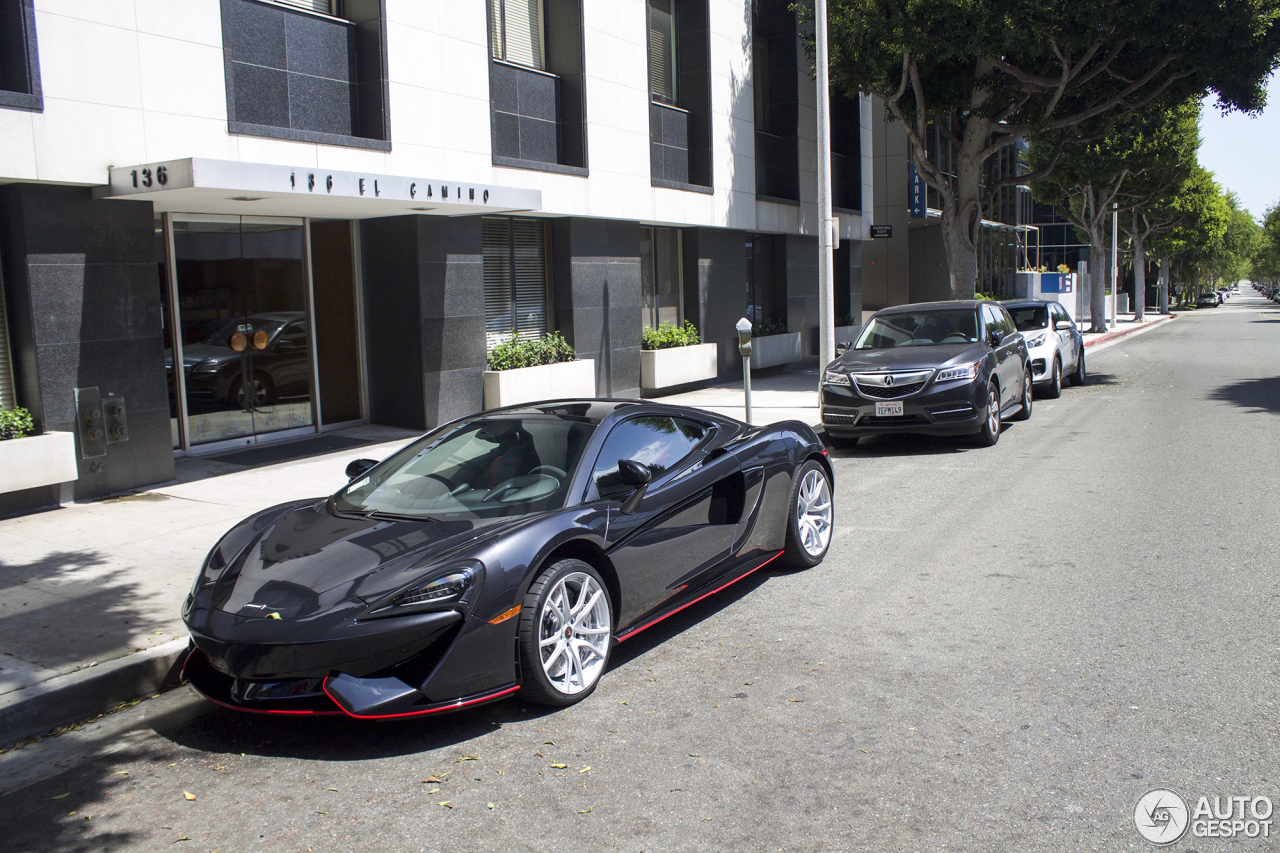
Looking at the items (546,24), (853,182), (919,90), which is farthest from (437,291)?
(853,182)

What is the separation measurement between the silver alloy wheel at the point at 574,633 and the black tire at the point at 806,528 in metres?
2.08

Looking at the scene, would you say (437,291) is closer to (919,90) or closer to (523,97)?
(523,97)

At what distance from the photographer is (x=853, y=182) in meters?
26.4

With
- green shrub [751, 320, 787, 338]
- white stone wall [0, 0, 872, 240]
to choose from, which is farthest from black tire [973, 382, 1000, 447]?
green shrub [751, 320, 787, 338]

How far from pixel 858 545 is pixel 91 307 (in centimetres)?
730

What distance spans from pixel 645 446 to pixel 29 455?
603cm

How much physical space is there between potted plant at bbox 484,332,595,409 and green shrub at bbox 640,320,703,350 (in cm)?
236

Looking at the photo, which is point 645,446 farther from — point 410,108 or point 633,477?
point 410,108

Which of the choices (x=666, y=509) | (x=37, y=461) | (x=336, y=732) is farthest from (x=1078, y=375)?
(x=336, y=732)

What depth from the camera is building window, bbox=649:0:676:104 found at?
18297mm

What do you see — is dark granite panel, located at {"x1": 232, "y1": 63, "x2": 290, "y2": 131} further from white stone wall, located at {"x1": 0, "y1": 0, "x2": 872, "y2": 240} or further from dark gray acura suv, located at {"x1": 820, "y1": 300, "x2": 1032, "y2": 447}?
dark gray acura suv, located at {"x1": 820, "y1": 300, "x2": 1032, "y2": 447}

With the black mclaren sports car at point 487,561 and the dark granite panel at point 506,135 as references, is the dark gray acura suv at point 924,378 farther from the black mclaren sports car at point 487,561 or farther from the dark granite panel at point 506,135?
the dark granite panel at point 506,135

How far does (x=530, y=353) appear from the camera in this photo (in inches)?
565

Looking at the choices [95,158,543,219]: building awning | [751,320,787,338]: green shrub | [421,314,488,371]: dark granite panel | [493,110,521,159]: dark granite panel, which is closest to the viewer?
[95,158,543,219]: building awning
